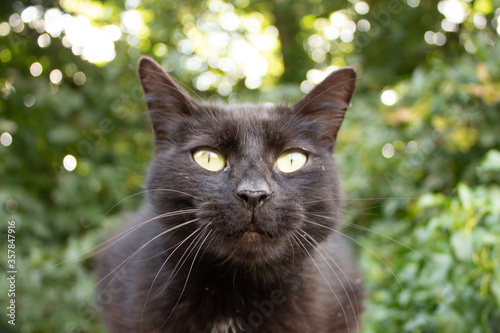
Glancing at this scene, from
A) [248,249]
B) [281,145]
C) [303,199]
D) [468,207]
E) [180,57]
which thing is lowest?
[248,249]

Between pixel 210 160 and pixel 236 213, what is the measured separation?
258 mm

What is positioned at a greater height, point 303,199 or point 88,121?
point 88,121

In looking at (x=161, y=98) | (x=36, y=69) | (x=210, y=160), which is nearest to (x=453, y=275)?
(x=210, y=160)

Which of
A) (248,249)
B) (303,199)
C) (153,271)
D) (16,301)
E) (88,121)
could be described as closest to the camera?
(248,249)

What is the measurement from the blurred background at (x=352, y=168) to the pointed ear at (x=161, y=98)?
356mm

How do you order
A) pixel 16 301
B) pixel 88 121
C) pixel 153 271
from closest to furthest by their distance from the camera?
pixel 153 271
pixel 16 301
pixel 88 121

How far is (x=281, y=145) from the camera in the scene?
1409 mm

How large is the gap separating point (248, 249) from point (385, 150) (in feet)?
6.81

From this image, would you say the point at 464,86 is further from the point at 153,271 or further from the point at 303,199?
the point at 153,271

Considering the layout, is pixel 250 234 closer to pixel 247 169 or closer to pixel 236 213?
A: pixel 236 213

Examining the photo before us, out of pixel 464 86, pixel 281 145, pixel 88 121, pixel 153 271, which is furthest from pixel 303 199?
pixel 88 121

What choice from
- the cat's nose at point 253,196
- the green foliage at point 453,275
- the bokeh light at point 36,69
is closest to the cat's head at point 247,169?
the cat's nose at point 253,196

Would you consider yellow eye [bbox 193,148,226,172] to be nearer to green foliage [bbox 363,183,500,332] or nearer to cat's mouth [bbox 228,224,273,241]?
cat's mouth [bbox 228,224,273,241]

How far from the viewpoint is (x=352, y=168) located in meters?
3.11
